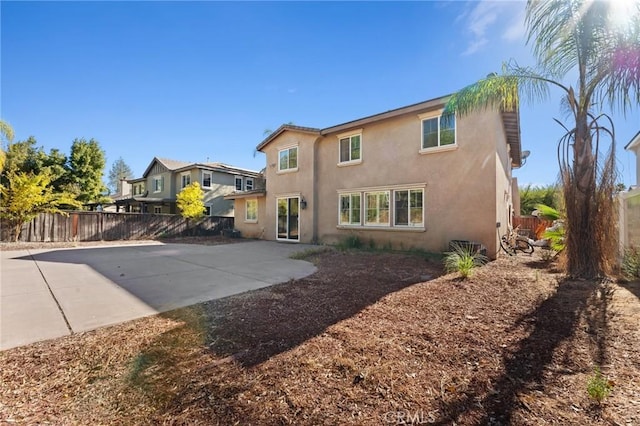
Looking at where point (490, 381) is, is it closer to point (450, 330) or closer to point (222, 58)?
point (450, 330)

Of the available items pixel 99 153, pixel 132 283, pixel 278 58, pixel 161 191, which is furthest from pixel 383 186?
pixel 99 153

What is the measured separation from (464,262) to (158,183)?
30113 mm

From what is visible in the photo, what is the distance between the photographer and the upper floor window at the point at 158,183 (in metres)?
28.0

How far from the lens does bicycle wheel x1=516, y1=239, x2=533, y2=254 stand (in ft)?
35.0

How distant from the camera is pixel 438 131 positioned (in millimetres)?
10258

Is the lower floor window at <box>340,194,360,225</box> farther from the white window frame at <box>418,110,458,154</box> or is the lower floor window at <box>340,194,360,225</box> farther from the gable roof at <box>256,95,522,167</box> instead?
the white window frame at <box>418,110,458,154</box>

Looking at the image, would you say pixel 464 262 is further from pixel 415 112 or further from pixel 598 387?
pixel 415 112

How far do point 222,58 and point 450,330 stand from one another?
12181 millimetres

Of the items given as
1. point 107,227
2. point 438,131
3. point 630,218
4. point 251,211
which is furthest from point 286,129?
point 630,218

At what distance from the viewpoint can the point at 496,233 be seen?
29.7ft

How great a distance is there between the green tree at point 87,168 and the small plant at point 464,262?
29131mm

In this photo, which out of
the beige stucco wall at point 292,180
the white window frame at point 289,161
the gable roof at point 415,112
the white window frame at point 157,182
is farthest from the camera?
the white window frame at point 157,182

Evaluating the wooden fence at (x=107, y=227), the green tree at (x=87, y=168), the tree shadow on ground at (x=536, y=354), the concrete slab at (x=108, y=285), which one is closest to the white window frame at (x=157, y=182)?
the green tree at (x=87, y=168)

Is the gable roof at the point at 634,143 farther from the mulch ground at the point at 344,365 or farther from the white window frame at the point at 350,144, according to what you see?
the mulch ground at the point at 344,365
